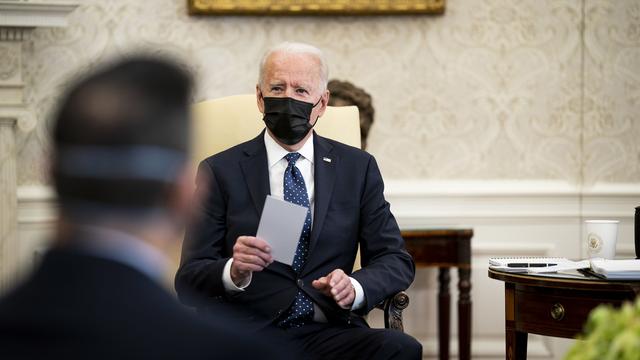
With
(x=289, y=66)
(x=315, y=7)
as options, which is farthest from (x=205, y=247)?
(x=315, y=7)

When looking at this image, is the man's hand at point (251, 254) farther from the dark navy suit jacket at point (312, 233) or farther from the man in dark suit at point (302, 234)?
the dark navy suit jacket at point (312, 233)

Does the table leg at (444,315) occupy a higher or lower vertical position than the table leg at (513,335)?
lower

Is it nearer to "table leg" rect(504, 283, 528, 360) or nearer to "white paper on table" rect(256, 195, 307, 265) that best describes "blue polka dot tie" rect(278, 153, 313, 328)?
"white paper on table" rect(256, 195, 307, 265)

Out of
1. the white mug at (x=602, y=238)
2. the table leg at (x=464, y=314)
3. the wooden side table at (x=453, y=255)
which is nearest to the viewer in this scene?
the white mug at (x=602, y=238)

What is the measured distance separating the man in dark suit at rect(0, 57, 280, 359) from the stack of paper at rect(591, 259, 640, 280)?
1.80 meters

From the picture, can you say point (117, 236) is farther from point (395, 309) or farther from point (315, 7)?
point (315, 7)

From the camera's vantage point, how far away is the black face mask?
3.14 meters

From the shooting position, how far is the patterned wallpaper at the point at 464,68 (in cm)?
482

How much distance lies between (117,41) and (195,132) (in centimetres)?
363

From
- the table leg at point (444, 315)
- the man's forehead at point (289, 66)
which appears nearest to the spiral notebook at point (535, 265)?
A: the man's forehead at point (289, 66)

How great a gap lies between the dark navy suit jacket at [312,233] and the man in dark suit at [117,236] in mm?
1664

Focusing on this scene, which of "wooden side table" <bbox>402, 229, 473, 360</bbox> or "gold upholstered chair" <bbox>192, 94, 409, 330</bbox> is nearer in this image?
"gold upholstered chair" <bbox>192, 94, 409, 330</bbox>

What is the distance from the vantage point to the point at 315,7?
15.7ft

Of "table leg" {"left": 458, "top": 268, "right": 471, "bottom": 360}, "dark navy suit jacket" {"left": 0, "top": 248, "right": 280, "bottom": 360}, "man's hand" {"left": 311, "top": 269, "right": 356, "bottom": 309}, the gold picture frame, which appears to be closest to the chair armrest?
"man's hand" {"left": 311, "top": 269, "right": 356, "bottom": 309}
